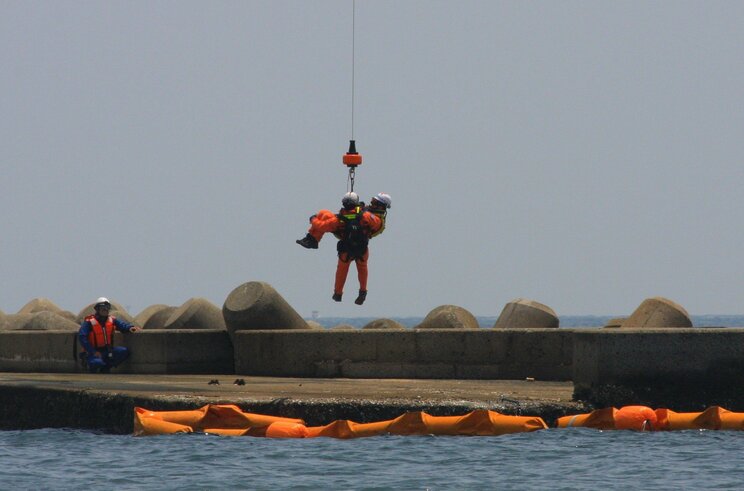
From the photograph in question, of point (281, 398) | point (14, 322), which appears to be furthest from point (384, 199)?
point (14, 322)

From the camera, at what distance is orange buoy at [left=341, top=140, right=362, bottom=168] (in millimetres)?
19953

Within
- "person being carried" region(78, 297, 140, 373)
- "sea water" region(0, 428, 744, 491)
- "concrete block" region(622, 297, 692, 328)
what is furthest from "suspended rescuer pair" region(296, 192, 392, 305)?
"sea water" region(0, 428, 744, 491)

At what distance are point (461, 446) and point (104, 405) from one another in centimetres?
397

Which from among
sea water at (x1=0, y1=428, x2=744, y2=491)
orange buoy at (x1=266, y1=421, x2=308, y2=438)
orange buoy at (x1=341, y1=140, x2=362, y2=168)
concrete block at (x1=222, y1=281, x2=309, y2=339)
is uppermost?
orange buoy at (x1=341, y1=140, x2=362, y2=168)

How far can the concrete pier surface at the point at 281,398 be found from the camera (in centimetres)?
1534

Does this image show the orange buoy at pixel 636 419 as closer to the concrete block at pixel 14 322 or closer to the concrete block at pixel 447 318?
the concrete block at pixel 447 318

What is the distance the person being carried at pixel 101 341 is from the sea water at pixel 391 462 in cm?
530

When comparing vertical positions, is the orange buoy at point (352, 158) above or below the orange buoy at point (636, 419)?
above

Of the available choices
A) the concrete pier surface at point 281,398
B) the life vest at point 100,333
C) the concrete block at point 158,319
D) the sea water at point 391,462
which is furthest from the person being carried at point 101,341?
the concrete block at point 158,319

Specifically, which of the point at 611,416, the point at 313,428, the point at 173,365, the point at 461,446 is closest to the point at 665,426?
the point at 611,416

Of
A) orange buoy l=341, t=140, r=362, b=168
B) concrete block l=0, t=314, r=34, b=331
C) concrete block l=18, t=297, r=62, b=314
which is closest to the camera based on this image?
orange buoy l=341, t=140, r=362, b=168

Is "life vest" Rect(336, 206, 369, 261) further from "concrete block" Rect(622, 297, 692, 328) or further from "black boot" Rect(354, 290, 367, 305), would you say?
"concrete block" Rect(622, 297, 692, 328)

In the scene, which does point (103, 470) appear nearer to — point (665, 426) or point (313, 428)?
point (313, 428)

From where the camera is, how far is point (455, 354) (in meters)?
19.1
